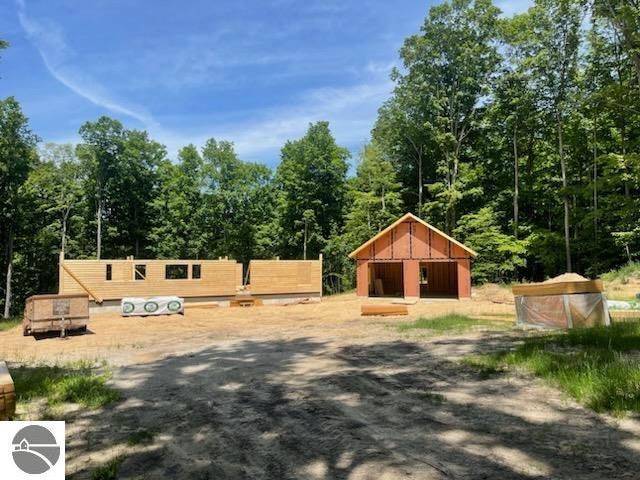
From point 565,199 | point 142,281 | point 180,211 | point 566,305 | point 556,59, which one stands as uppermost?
point 556,59

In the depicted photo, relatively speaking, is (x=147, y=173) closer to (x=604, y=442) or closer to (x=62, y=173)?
(x=62, y=173)

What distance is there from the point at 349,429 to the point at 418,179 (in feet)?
141

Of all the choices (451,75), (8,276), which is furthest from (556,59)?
(8,276)

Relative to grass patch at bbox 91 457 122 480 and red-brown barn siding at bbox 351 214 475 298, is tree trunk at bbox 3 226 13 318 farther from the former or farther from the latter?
grass patch at bbox 91 457 122 480

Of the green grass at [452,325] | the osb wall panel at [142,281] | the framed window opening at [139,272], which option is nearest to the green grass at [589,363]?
the green grass at [452,325]

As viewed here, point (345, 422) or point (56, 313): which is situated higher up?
point (56, 313)

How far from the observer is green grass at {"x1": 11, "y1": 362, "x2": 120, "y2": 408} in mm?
6674

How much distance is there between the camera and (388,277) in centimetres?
3562

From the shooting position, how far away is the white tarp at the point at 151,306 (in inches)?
A: 955

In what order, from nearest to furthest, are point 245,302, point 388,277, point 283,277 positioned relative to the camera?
point 245,302, point 283,277, point 388,277

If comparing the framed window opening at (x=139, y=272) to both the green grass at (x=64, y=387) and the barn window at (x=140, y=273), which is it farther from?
the green grass at (x=64, y=387)

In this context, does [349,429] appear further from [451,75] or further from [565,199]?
[451,75]

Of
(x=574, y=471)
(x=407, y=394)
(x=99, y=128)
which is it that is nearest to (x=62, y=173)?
(x=99, y=128)

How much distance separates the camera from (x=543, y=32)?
34.0 m
